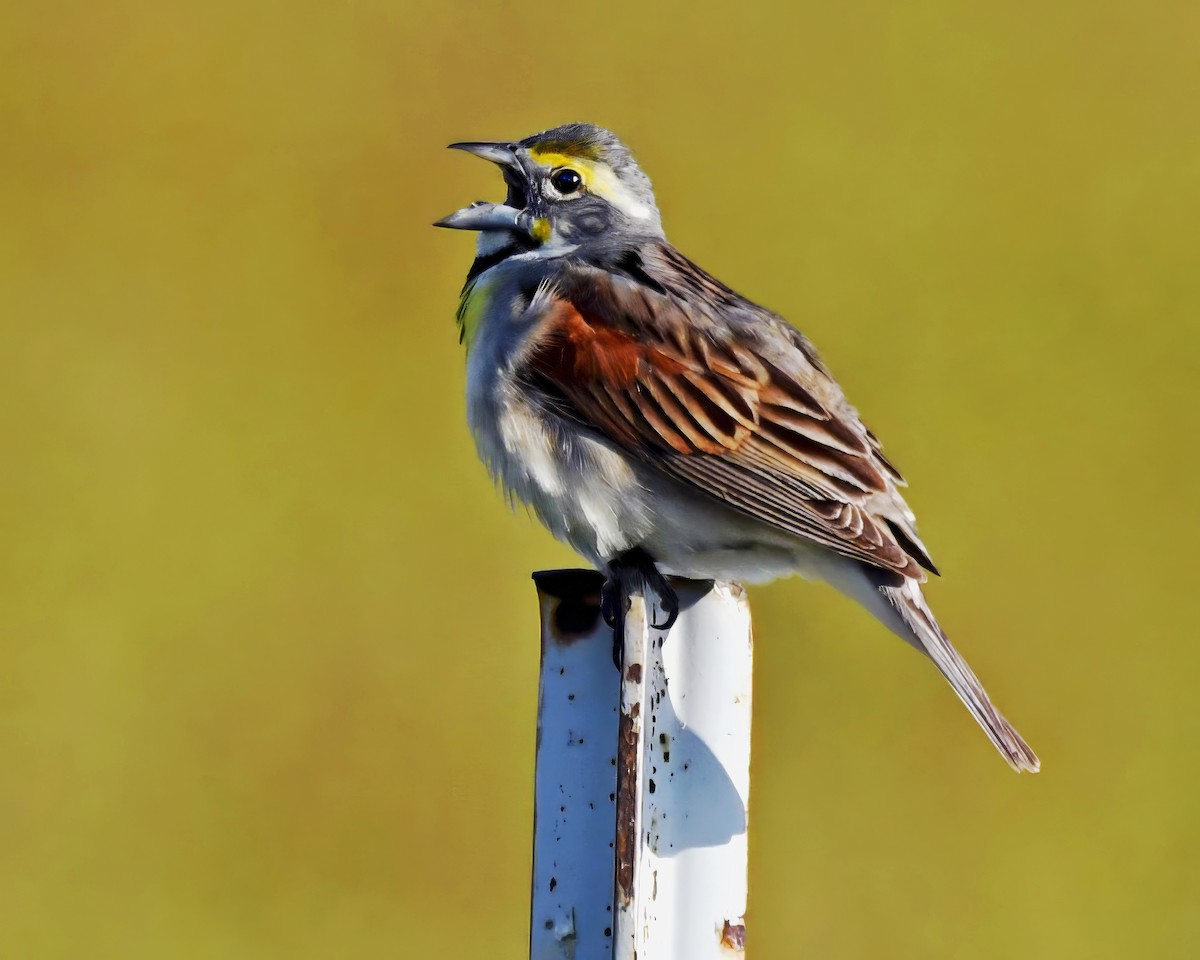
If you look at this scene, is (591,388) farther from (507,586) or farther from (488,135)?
(488,135)

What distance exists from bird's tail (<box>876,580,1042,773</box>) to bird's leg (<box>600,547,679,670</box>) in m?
0.64

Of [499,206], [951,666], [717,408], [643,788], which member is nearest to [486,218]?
[499,206]

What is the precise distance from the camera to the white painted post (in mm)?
2115

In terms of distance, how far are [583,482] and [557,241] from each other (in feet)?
2.42

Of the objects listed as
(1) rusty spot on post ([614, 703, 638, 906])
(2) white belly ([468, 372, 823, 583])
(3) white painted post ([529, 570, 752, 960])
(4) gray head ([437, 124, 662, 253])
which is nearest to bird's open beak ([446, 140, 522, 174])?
(4) gray head ([437, 124, 662, 253])

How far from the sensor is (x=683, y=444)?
3.41 metres

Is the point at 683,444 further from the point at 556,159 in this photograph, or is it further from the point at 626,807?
the point at 626,807

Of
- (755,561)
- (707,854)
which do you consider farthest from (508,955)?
(707,854)

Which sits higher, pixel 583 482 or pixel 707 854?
pixel 583 482

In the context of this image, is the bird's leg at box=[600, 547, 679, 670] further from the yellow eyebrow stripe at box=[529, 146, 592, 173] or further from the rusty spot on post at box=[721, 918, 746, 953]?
the yellow eyebrow stripe at box=[529, 146, 592, 173]

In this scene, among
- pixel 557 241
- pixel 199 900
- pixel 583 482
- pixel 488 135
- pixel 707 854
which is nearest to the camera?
pixel 707 854

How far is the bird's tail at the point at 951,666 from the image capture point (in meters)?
3.34

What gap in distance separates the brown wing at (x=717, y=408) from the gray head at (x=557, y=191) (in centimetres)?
31

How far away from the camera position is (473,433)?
3613 millimetres
